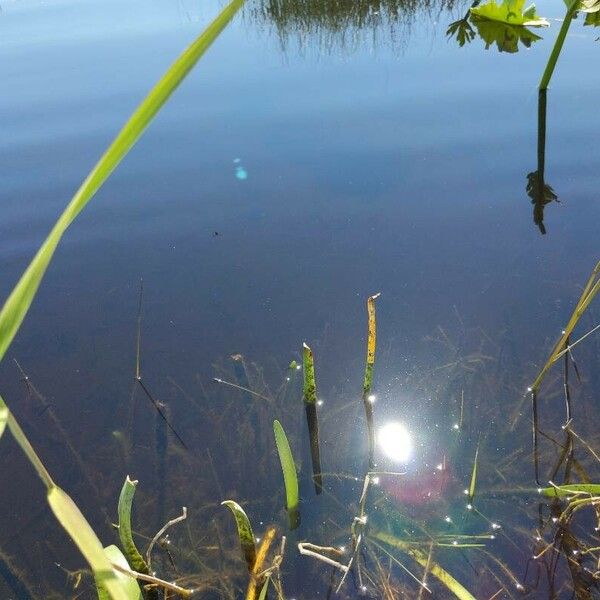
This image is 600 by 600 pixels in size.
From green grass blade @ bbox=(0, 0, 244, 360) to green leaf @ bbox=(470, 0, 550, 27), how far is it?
4.32 metres

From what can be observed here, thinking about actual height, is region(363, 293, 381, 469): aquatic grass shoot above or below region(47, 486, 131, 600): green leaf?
below

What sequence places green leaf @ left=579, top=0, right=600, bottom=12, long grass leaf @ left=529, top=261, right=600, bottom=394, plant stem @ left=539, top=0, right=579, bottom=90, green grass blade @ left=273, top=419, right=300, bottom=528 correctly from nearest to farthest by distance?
1. green grass blade @ left=273, top=419, right=300, bottom=528
2. long grass leaf @ left=529, top=261, right=600, bottom=394
3. green leaf @ left=579, top=0, right=600, bottom=12
4. plant stem @ left=539, top=0, right=579, bottom=90

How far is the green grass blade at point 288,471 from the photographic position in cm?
142

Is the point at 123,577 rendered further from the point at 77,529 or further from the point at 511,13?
the point at 511,13

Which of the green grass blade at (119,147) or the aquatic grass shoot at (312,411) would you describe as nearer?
the green grass blade at (119,147)

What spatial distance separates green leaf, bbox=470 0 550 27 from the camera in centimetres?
421

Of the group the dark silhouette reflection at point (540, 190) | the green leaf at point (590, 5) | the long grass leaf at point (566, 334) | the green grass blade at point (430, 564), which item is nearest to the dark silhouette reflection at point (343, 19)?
the green leaf at point (590, 5)

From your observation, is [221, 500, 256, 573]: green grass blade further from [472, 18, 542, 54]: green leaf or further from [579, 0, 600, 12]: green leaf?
[472, 18, 542, 54]: green leaf

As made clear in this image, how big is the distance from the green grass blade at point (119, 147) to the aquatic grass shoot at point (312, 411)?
114cm

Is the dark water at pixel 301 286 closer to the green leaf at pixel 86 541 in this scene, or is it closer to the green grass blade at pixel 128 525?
the green grass blade at pixel 128 525

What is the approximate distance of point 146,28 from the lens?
23.4ft

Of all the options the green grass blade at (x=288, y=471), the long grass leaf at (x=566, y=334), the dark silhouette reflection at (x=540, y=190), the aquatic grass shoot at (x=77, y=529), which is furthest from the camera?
the dark silhouette reflection at (x=540, y=190)

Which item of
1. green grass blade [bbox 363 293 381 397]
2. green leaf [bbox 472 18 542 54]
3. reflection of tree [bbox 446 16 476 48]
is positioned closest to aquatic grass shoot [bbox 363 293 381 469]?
green grass blade [bbox 363 293 381 397]

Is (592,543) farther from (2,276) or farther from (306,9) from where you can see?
(306,9)
